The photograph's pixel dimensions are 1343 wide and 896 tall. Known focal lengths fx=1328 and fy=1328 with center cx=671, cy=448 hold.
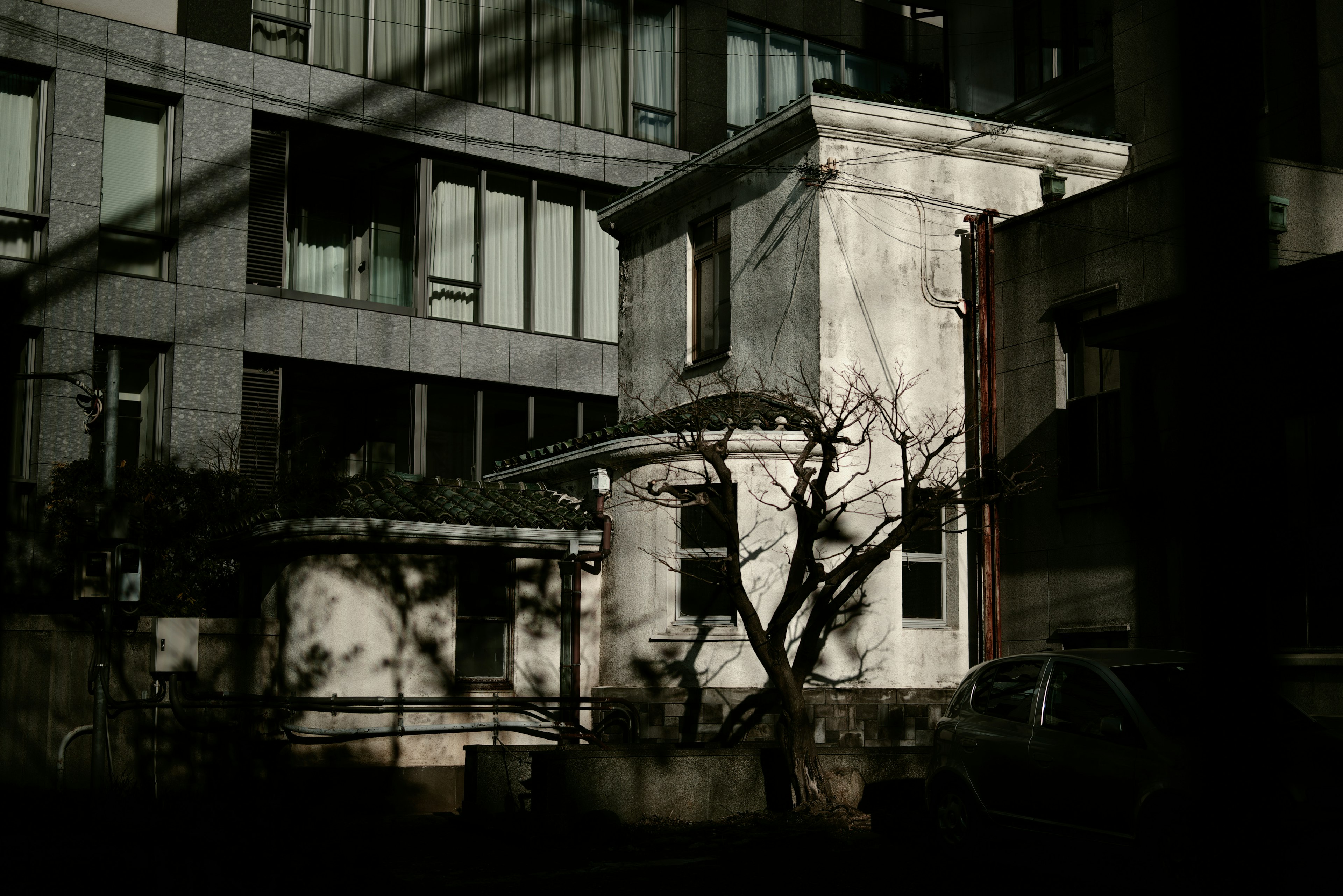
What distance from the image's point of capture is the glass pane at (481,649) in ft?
52.9

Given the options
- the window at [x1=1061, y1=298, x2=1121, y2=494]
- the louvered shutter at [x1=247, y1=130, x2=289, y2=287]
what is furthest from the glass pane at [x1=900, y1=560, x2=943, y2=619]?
the louvered shutter at [x1=247, y1=130, x2=289, y2=287]

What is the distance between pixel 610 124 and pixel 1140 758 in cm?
2205

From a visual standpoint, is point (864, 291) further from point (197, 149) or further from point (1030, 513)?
point (197, 149)

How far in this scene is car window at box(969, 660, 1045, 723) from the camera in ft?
33.1

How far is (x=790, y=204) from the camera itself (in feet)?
54.6

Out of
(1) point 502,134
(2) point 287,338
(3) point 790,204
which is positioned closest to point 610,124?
(1) point 502,134

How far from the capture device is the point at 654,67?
29188 millimetres

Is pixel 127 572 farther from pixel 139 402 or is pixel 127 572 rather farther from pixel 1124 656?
pixel 1124 656

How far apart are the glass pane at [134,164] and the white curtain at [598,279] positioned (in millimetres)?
8452

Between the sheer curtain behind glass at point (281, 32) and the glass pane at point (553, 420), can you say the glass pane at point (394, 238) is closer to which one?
the sheer curtain behind glass at point (281, 32)

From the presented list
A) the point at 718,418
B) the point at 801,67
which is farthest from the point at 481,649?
the point at 801,67

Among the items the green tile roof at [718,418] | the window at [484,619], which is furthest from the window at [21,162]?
the green tile roof at [718,418]

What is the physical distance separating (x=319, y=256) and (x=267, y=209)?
1.50 m

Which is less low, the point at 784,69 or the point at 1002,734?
the point at 784,69
